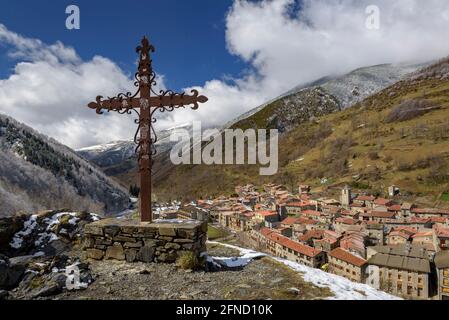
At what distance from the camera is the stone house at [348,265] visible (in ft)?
134

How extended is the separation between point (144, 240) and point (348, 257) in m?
40.8

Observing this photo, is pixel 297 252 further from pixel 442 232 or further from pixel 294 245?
pixel 442 232

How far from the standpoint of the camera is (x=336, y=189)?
8888 cm

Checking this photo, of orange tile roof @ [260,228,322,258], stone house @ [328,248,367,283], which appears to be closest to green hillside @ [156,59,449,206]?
stone house @ [328,248,367,283]

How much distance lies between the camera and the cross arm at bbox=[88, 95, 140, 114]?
824cm

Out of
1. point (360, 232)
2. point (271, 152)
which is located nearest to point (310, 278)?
point (360, 232)

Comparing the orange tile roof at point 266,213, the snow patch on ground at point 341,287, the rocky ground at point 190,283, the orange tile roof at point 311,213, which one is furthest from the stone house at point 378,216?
the rocky ground at point 190,283

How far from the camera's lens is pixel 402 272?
39188mm

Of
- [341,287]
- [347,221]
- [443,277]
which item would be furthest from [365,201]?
[341,287]

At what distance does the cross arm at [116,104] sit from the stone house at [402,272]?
41.0 meters

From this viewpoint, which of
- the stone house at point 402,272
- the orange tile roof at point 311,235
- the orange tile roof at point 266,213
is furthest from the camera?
the orange tile roof at point 266,213

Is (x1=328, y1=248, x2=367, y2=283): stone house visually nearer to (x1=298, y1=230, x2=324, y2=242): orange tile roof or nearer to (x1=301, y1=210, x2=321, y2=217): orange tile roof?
(x1=298, y1=230, x2=324, y2=242): orange tile roof

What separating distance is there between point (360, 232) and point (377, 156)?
54.4 m

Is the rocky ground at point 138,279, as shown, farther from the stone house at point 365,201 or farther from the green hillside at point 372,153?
the green hillside at point 372,153
